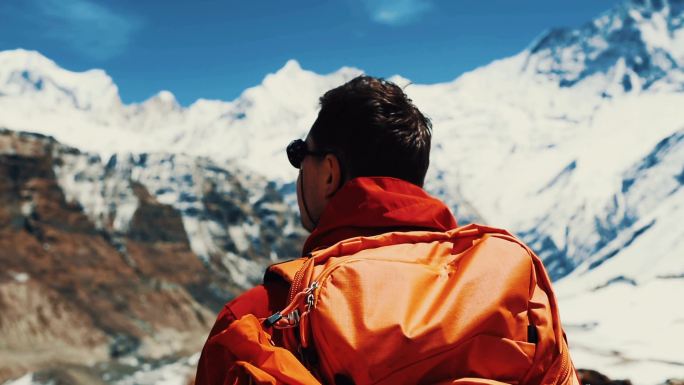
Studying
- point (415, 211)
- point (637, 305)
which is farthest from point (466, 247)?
point (637, 305)

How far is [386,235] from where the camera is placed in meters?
3.20

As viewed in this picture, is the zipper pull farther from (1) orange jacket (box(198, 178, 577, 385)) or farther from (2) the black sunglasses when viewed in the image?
(2) the black sunglasses

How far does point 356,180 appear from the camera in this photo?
3.32m

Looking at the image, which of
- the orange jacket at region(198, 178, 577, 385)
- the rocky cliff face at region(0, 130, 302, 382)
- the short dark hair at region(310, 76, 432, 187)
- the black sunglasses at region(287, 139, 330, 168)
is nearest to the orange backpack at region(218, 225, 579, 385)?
the orange jacket at region(198, 178, 577, 385)

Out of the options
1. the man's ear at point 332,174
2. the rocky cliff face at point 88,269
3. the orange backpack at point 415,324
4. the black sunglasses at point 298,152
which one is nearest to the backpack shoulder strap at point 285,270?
the orange backpack at point 415,324

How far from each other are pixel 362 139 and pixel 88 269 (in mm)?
169568

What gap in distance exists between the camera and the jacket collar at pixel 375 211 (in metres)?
3.28

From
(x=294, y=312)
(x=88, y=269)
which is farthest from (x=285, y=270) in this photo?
(x=88, y=269)

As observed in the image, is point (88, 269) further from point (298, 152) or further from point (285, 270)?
point (285, 270)

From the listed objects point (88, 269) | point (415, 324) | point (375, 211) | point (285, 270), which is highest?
point (88, 269)

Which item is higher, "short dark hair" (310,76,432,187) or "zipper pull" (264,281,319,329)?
"short dark hair" (310,76,432,187)

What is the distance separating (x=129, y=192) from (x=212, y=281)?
34596mm

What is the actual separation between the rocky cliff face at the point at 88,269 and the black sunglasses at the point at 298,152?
415 ft

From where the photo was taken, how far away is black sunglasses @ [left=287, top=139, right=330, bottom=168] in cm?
359
